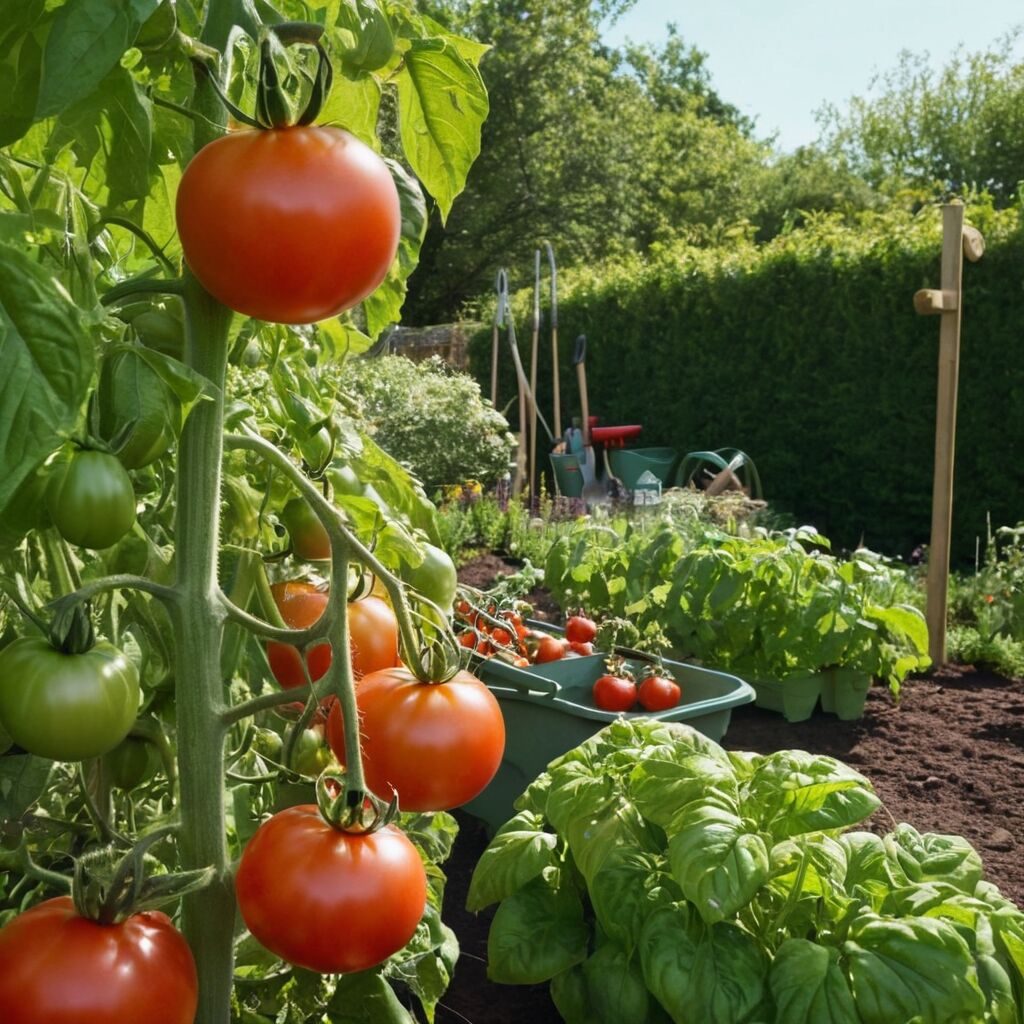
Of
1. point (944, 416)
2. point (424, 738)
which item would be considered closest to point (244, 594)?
point (424, 738)

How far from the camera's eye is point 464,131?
93 centimetres

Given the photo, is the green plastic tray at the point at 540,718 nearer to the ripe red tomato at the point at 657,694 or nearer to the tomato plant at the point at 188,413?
the ripe red tomato at the point at 657,694

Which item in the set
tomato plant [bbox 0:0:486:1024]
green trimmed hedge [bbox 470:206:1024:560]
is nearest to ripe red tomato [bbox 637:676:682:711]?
tomato plant [bbox 0:0:486:1024]

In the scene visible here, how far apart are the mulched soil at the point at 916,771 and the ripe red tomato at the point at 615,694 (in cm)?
49

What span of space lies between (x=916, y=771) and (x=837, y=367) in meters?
5.16

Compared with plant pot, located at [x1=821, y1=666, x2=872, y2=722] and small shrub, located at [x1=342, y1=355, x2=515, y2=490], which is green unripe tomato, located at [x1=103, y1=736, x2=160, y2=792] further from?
small shrub, located at [x1=342, y1=355, x2=515, y2=490]

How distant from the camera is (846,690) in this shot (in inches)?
149

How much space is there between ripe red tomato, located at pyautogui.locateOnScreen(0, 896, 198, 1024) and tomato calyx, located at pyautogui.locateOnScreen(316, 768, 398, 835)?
0.42 ft

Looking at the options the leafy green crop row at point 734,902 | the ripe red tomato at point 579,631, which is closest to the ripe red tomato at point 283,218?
the leafy green crop row at point 734,902

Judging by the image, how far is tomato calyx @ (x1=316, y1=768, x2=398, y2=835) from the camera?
72 centimetres

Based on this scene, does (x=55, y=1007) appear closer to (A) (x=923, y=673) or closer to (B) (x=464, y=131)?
(B) (x=464, y=131)

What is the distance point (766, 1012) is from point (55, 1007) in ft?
3.81

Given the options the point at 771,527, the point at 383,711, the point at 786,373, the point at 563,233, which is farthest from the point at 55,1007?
the point at 563,233

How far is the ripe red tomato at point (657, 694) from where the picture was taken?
9.25 ft
